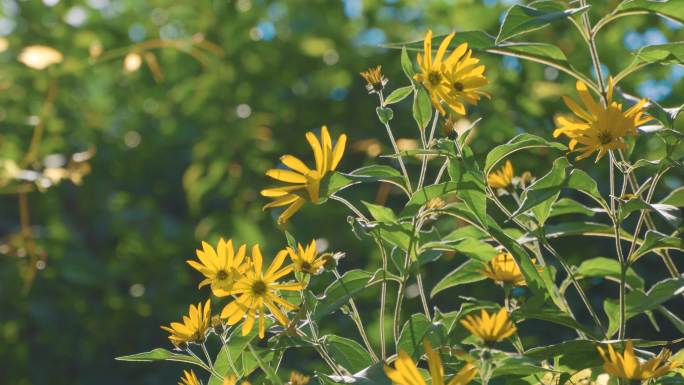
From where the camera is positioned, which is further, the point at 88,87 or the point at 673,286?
the point at 88,87

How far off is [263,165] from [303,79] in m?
0.28

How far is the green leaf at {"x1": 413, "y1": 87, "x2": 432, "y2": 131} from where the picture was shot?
752 millimetres

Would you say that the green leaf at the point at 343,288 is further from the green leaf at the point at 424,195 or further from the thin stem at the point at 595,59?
the thin stem at the point at 595,59

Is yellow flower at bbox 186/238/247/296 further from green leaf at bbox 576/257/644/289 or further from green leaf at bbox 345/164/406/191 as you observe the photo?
green leaf at bbox 576/257/644/289

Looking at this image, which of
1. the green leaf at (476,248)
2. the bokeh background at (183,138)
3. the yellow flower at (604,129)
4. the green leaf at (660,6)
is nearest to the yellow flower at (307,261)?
the green leaf at (476,248)

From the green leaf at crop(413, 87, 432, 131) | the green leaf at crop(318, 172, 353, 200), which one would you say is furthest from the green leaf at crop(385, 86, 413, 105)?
the green leaf at crop(318, 172, 353, 200)

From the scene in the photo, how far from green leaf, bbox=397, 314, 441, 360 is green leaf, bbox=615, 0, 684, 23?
32 centimetres

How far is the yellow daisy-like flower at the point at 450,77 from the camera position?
2.40 ft

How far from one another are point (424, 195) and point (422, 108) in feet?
0.32

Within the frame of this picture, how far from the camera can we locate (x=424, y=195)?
0.69 m

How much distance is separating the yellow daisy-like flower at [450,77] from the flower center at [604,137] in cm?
11

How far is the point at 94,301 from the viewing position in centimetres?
212

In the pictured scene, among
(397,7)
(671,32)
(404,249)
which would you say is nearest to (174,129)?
(397,7)

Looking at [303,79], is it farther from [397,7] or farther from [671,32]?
[671,32]
